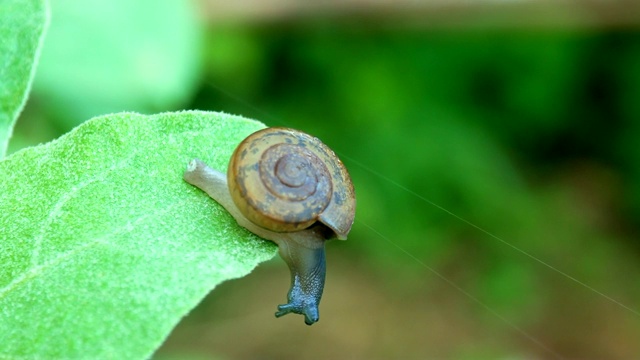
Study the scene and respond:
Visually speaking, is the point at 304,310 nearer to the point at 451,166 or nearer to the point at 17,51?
the point at 17,51

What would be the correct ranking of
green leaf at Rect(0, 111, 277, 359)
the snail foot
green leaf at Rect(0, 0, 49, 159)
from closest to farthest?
green leaf at Rect(0, 111, 277, 359) < green leaf at Rect(0, 0, 49, 159) < the snail foot

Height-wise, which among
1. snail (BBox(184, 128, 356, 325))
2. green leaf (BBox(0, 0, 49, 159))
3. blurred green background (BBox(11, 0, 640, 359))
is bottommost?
blurred green background (BBox(11, 0, 640, 359))

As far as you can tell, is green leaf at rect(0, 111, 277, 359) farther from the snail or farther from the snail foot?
the snail foot

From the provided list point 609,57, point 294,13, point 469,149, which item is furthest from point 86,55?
point 609,57

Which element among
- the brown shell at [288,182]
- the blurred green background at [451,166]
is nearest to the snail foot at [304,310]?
the brown shell at [288,182]

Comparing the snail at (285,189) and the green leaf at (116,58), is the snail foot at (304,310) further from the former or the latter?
the green leaf at (116,58)

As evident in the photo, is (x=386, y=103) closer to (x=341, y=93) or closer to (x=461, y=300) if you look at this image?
(x=341, y=93)

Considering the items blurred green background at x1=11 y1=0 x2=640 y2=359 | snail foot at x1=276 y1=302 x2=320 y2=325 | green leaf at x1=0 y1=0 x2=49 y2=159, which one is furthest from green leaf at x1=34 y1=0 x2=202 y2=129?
snail foot at x1=276 y1=302 x2=320 y2=325
